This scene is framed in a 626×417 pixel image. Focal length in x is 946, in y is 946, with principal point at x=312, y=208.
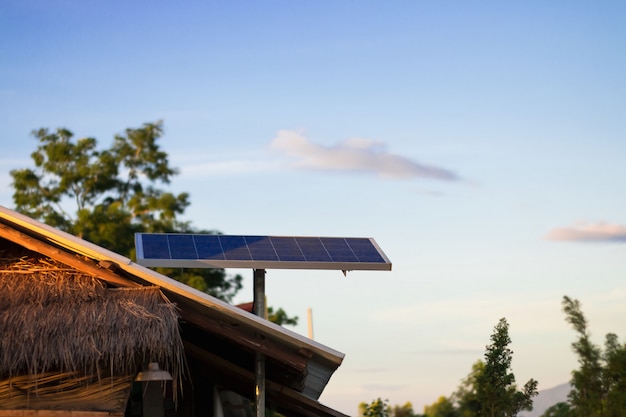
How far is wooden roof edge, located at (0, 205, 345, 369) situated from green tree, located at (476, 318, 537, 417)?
5.32m

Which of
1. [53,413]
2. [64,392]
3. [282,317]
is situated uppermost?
[282,317]

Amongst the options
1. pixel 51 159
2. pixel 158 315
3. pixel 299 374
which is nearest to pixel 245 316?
pixel 158 315

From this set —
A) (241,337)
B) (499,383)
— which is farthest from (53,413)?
(499,383)

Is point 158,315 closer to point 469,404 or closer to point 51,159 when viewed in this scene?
point 469,404

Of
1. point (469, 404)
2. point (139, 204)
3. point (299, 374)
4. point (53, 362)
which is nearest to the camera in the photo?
point (53, 362)

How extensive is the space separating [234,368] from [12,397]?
2.66 m

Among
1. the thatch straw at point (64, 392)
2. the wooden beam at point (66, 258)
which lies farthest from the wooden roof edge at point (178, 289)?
the thatch straw at point (64, 392)

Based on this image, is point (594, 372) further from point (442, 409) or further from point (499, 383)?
point (442, 409)

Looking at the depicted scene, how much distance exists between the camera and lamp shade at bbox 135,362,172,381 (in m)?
8.03

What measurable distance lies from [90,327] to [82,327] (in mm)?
69

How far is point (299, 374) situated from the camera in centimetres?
952

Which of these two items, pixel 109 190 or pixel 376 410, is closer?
pixel 376 410

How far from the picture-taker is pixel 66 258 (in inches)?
343

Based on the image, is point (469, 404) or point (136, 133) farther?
point (136, 133)
